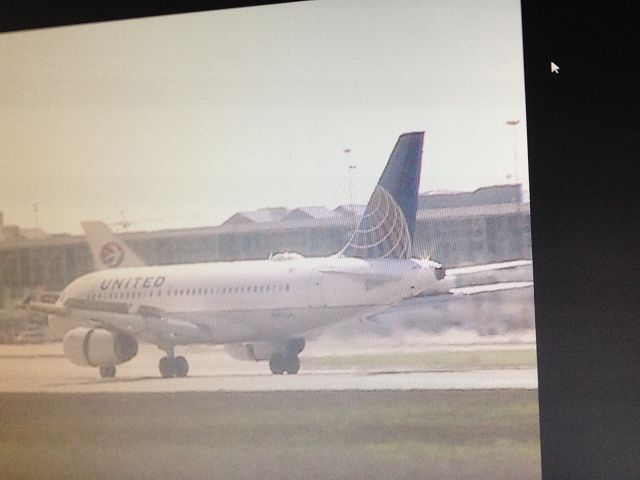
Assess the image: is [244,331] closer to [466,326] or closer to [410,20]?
[466,326]

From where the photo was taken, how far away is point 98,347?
2590 mm

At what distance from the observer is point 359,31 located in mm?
2484

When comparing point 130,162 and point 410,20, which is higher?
point 410,20

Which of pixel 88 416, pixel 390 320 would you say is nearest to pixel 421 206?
pixel 390 320

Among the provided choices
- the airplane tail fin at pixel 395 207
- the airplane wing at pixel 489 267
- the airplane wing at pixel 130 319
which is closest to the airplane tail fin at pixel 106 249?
the airplane wing at pixel 130 319

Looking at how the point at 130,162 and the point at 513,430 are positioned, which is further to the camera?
the point at 130,162

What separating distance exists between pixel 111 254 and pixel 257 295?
0.49 meters

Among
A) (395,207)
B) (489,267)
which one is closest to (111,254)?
(395,207)

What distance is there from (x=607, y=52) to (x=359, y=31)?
724 millimetres

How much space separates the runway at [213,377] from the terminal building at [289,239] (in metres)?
0.24

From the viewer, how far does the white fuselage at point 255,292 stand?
2.46m

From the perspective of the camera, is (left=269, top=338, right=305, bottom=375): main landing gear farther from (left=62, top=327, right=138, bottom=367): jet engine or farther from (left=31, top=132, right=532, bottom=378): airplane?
(left=62, top=327, right=138, bottom=367): jet engine

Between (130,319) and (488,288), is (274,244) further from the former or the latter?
(488,288)

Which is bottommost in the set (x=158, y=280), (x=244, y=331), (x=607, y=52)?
(x=244, y=331)
